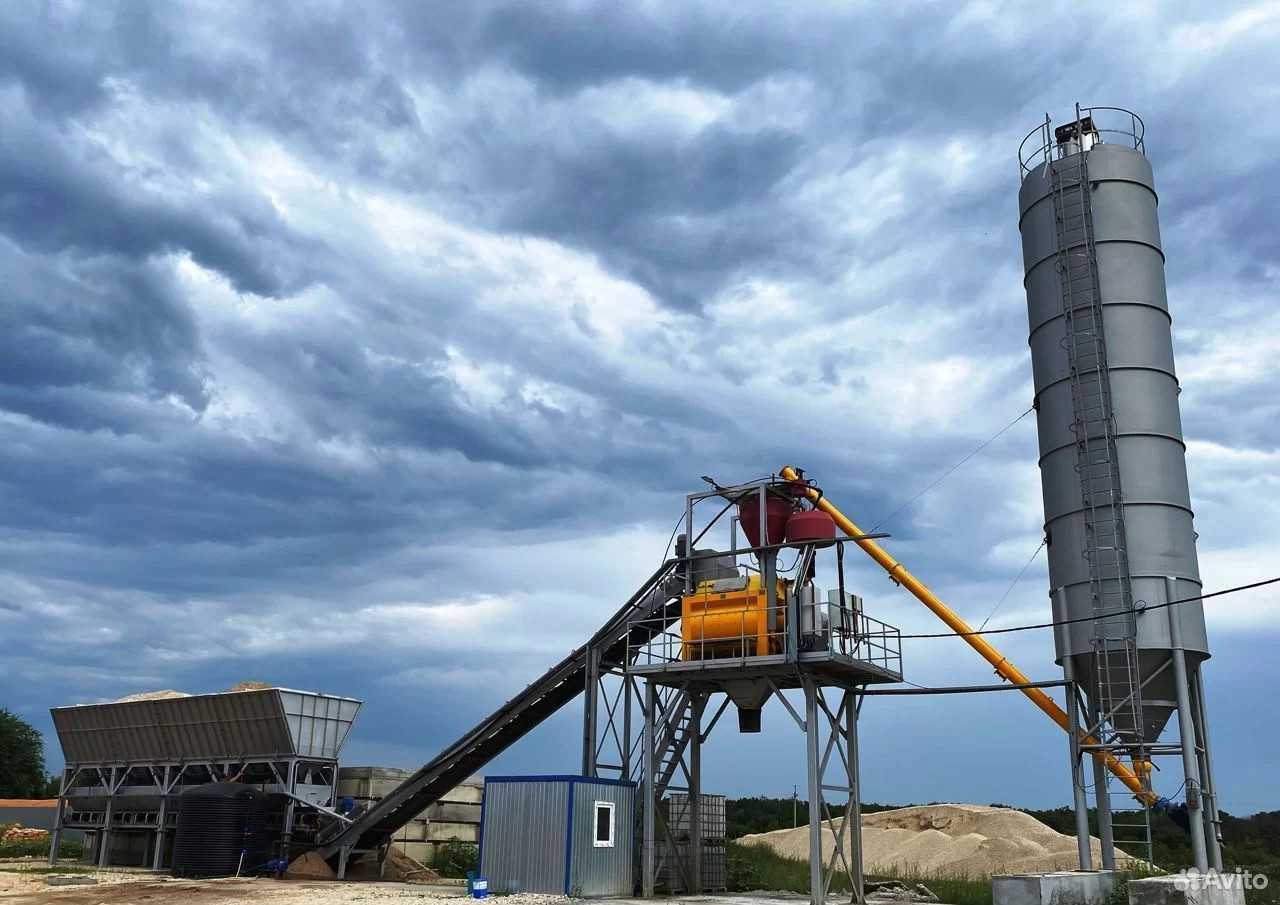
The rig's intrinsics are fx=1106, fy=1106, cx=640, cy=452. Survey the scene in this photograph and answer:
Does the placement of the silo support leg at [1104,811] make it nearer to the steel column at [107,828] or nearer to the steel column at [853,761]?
the steel column at [853,761]

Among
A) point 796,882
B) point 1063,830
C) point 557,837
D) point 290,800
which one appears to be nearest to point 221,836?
point 290,800

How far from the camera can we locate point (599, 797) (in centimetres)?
2700

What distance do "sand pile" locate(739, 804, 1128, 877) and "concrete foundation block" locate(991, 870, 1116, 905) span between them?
18.4m

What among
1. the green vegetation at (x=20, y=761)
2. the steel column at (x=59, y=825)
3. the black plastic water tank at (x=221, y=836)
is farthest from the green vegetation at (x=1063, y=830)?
the green vegetation at (x=20, y=761)

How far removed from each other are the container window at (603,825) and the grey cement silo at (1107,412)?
1157 cm

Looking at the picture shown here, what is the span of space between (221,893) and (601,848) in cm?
956

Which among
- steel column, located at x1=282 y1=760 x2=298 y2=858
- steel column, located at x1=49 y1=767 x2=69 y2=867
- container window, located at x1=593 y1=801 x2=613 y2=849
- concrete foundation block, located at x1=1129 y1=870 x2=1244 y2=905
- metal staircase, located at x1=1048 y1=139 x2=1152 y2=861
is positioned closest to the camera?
concrete foundation block, located at x1=1129 y1=870 x2=1244 y2=905

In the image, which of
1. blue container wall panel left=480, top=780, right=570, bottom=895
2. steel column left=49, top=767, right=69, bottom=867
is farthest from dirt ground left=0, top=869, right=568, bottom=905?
steel column left=49, top=767, right=69, bottom=867

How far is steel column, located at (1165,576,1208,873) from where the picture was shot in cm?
2348

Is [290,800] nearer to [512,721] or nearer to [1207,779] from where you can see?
[512,721]

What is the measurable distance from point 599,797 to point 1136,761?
12587mm

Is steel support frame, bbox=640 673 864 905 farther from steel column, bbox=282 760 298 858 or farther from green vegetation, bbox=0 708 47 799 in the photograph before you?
green vegetation, bbox=0 708 47 799

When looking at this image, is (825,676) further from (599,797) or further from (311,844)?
(311,844)

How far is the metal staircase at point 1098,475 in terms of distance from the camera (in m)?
25.0
